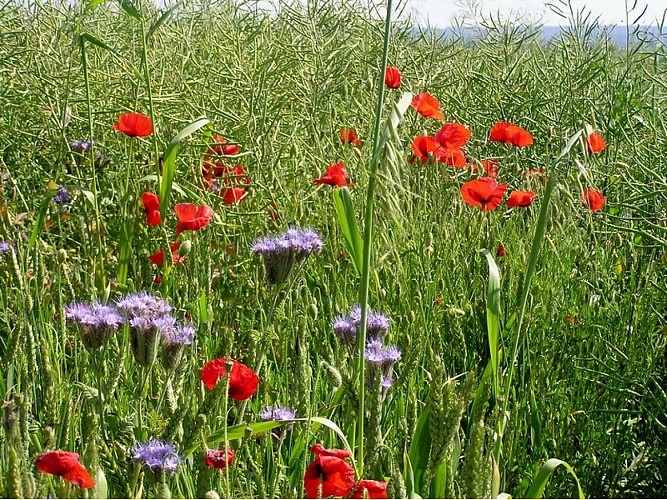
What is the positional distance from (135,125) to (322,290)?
29.3 inches

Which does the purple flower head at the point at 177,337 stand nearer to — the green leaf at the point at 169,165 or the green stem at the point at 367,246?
the green stem at the point at 367,246

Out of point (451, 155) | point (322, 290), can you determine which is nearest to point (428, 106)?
point (451, 155)

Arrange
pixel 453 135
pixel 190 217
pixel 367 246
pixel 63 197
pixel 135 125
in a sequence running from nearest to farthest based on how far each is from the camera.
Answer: pixel 367 246
pixel 190 217
pixel 135 125
pixel 453 135
pixel 63 197

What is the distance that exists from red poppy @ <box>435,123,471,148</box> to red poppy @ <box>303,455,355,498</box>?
1.51 metres

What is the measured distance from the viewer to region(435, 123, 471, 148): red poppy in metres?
2.52

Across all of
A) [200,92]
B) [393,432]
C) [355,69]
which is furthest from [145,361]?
[355,69]

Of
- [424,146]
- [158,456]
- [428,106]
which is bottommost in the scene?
[158,456]

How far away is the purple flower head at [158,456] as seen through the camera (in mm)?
1191

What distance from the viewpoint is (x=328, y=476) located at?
116 centimetres

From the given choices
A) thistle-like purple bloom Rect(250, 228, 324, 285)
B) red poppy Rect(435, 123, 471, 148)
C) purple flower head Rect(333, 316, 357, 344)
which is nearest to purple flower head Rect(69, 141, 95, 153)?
red poppy Rect(435, 123, 471, 148)

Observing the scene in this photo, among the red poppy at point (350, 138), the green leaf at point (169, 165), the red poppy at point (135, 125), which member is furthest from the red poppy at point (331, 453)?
the red poppy at point (350, 138)

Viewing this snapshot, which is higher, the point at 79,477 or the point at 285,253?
the point at 285,253

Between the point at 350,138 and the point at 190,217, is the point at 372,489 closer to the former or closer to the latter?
the point at 190,217

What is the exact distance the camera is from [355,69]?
13.4ft
